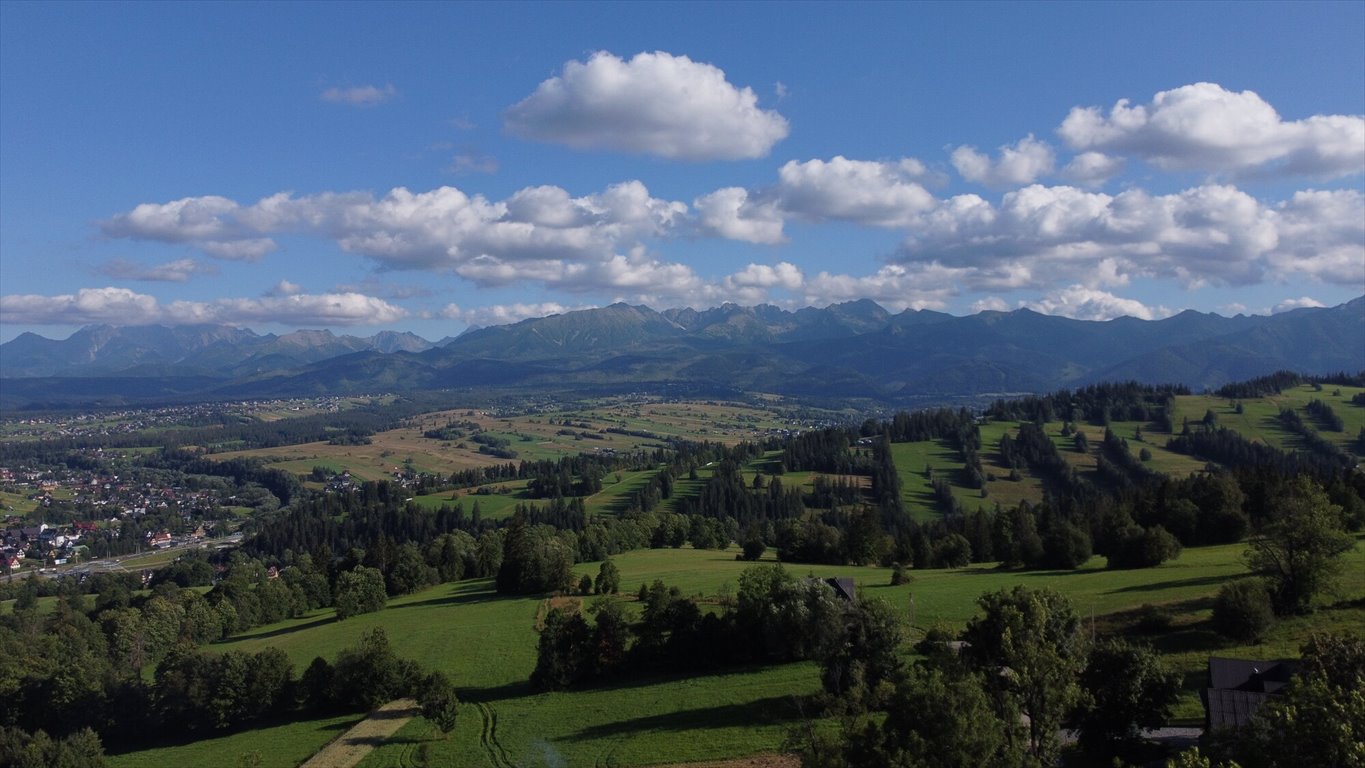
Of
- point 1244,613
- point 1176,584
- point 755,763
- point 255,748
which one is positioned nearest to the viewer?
point 755,763

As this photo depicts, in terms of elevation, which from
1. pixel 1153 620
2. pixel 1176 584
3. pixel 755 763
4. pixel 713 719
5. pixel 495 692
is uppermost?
pixel 1153 620

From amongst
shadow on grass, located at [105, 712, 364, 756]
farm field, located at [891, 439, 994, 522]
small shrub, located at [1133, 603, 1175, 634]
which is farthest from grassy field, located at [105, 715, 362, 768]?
farm field, located at [891, 439, 994, 522]

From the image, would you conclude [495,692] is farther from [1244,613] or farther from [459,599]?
[1244,613]

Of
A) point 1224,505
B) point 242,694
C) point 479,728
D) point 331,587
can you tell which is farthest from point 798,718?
point 331,587

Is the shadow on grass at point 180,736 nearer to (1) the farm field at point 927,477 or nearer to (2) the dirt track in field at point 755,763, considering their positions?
(2) the dirt track in field at point 755,763

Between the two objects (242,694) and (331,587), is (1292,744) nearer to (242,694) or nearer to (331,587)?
(242,694)

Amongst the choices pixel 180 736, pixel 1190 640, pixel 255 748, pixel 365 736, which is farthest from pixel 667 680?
pixel 180 736
